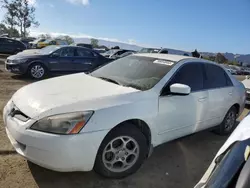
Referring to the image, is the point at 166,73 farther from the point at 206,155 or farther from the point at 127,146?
the point at 206,155

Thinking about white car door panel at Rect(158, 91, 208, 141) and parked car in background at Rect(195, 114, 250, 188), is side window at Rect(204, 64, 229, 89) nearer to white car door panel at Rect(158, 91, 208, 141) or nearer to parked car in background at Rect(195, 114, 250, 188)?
white car door panel at Rect(158, 91, 208, 141)

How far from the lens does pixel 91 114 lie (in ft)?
8.98

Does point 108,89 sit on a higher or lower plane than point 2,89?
higher

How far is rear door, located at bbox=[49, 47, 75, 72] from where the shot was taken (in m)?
10.4

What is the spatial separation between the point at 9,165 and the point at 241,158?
277cm

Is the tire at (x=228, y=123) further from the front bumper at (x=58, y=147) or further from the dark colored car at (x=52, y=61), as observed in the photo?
the dark colored car at (x=52, y=61)

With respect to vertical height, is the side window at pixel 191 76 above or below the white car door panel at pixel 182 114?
above

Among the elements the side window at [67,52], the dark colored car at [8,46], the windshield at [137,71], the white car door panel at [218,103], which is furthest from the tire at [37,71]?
the dark colored car at [8,46]

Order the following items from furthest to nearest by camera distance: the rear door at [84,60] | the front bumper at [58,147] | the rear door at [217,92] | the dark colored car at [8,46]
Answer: the dark colored car at [8,46] < the rear door at [84,60] < the rear door at [217,92] < the front bumper at [58,147]

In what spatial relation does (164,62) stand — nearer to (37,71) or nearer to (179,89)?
(179,89)

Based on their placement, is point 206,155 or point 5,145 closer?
point 5,145

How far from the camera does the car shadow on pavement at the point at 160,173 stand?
304cm

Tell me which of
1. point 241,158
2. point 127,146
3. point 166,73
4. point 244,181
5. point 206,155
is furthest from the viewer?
point 206,155

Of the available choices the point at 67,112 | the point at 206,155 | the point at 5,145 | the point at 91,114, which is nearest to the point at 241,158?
the point at 91,114
